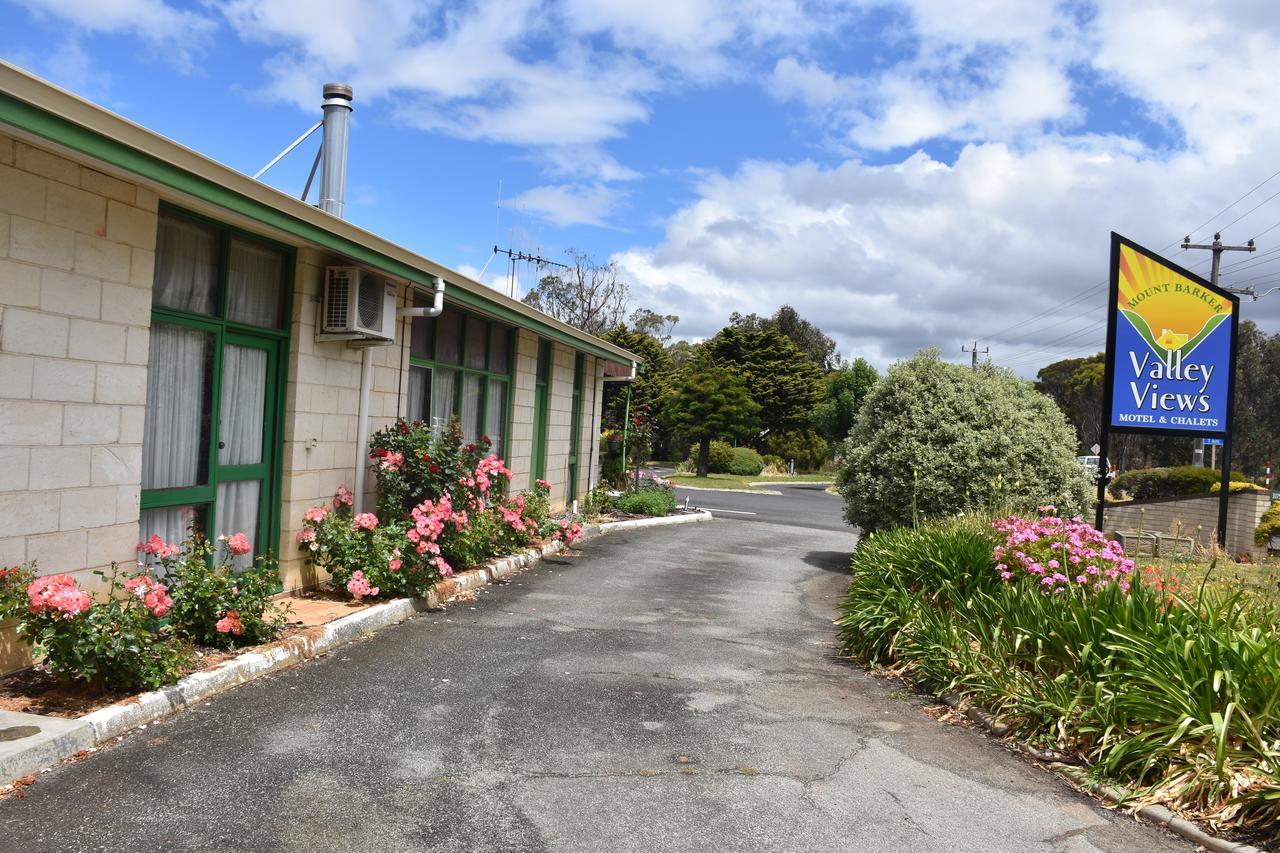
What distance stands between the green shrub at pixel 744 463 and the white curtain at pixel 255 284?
33366mm

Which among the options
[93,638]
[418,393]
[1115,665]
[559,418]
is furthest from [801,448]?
[93,638]

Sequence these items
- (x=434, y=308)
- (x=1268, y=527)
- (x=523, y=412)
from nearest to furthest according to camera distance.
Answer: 1. (x=434, y=308)
2. (x=523, y=412)
3. (x=1268, y=527)

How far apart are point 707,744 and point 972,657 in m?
2.32

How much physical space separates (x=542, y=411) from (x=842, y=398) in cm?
3055

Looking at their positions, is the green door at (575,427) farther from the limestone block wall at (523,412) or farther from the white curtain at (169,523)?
the white curtain at (169,523)

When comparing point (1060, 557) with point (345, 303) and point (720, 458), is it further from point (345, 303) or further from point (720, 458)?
point (720, 458)

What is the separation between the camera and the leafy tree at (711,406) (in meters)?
37.0

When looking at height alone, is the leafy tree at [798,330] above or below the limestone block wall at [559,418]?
above

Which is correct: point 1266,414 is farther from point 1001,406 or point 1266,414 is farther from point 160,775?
point 160,775

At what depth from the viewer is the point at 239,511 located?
24.7 feet

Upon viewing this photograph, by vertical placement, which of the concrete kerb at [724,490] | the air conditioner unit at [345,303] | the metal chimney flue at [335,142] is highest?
the metal chimney flue at [335,142]

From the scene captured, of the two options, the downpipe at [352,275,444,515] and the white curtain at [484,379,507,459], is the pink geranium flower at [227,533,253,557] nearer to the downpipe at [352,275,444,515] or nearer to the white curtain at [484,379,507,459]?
the downpipe at [352,275,444,515]

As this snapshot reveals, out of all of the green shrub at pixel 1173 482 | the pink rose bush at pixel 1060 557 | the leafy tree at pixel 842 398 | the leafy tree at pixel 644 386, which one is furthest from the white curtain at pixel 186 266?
the leafy tree at pixel 842 398

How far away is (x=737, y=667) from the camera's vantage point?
23.3 feet
